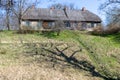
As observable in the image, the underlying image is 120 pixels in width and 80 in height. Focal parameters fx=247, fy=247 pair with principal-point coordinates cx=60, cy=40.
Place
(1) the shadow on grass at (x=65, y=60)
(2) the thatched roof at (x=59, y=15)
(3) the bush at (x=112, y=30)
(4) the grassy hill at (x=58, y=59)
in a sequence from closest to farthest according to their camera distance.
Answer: (4) the grassy hill at (x=58, y=59) < (1) the shadow on grass at (x=65, y=60) < (3) the bush at (x=112, y=30) < (2) the thatched roof at (x=59, y=15)

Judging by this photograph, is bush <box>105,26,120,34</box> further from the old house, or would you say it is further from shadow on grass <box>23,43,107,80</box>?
the old house

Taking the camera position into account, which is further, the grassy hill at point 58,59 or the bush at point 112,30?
the bush at point 112,30

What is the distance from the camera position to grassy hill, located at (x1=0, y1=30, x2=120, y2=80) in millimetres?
12318

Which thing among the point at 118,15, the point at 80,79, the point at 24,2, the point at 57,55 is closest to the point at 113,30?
the point at 118,15

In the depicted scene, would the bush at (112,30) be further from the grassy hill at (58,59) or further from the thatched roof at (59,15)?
the thatched roof at (59,15)

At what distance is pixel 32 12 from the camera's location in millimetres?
44094

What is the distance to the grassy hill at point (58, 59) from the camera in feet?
40.4

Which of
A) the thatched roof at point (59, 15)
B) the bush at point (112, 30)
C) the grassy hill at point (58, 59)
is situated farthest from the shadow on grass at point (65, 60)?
the thatched roof at point (59, 15)

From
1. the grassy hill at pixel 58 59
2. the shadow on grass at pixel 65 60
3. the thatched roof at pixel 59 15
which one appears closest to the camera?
the grassy hill at pixel 58 59

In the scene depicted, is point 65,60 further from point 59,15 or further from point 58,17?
point 59,15

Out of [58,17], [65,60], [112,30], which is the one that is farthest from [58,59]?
[58,17]

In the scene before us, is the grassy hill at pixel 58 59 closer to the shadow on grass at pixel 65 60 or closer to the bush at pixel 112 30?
the shadow on grass at pixel 65 60

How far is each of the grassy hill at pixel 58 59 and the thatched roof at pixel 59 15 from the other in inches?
930

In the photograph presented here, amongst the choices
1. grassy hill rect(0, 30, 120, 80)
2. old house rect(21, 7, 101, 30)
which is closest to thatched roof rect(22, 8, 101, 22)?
old house rect(21, 7, 101, 30)
